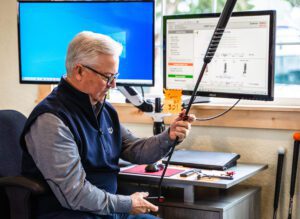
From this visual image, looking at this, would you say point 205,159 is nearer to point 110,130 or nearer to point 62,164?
point 110,130

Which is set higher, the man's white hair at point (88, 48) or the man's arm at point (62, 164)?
the man's white hair at point (88, 48)

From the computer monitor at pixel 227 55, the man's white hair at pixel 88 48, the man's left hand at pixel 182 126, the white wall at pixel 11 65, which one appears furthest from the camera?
the white wall at pixel 11 65

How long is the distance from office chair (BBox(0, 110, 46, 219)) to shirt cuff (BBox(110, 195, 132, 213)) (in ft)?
0.83

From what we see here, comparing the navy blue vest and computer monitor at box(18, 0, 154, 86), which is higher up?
computer monitor at box(18, 0, 154, 86)

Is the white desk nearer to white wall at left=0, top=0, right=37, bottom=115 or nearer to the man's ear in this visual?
the man's ear

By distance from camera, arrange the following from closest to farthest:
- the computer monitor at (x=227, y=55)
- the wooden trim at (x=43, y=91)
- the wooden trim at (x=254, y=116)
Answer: the computer monitor at (x=227, y=55) → the wooden trim at (x=254, y=116) → the wooden trim at (x=43, y=91)

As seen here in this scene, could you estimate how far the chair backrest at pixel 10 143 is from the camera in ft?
7.67

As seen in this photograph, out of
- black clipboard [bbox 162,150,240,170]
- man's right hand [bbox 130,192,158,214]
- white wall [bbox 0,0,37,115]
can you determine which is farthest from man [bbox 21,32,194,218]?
white wall [bbox 0,0,37,115]

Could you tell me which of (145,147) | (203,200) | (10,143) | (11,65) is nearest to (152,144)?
(145,147)

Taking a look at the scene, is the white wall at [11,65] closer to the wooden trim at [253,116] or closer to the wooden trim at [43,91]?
the wooden trim at [43,91]

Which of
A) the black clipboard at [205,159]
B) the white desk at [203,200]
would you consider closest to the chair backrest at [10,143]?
the white desk at [203,200]

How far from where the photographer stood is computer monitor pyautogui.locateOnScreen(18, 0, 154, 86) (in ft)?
8.38

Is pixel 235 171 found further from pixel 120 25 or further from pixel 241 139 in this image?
pixel 120 25

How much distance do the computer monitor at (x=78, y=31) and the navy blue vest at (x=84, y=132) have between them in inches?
15.4
